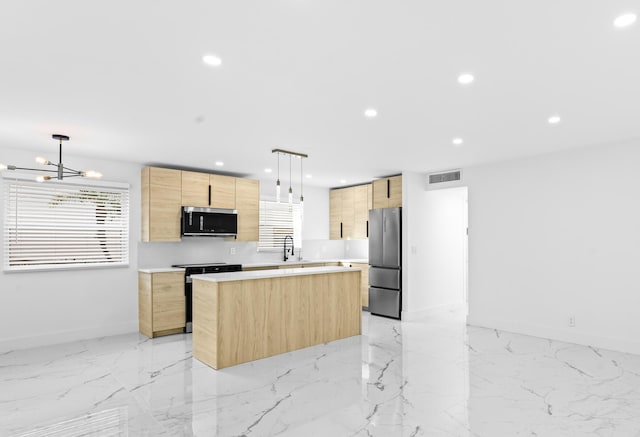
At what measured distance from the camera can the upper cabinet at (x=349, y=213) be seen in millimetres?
7504

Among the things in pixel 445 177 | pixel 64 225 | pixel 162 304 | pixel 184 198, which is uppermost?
pixel 445 177

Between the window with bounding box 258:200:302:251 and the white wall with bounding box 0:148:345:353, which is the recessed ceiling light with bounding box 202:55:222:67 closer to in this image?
the white wall with bounding box 0:148:345:353

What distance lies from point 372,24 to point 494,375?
330cm

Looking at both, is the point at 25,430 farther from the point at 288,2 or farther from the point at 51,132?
the point at 288,2

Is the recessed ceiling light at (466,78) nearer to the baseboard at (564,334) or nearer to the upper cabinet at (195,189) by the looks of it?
the baseboard at (564,334)

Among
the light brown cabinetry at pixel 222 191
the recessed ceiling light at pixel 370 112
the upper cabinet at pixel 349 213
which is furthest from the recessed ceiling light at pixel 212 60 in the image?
the upper cabinet at pixel 349 213

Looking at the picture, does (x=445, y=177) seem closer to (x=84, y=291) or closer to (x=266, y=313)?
(x=266, y=313)

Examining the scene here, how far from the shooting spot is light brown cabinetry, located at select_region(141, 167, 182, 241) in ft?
18.1

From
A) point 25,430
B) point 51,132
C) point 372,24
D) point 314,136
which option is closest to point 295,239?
point 314,136

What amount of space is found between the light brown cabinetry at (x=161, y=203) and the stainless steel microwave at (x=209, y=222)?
13 centimetres

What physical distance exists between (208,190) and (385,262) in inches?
121

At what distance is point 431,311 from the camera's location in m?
6.71

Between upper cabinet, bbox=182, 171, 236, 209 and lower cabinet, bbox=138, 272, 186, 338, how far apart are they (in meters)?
1.13

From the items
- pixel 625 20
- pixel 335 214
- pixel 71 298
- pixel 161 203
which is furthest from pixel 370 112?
pixel 335 214
